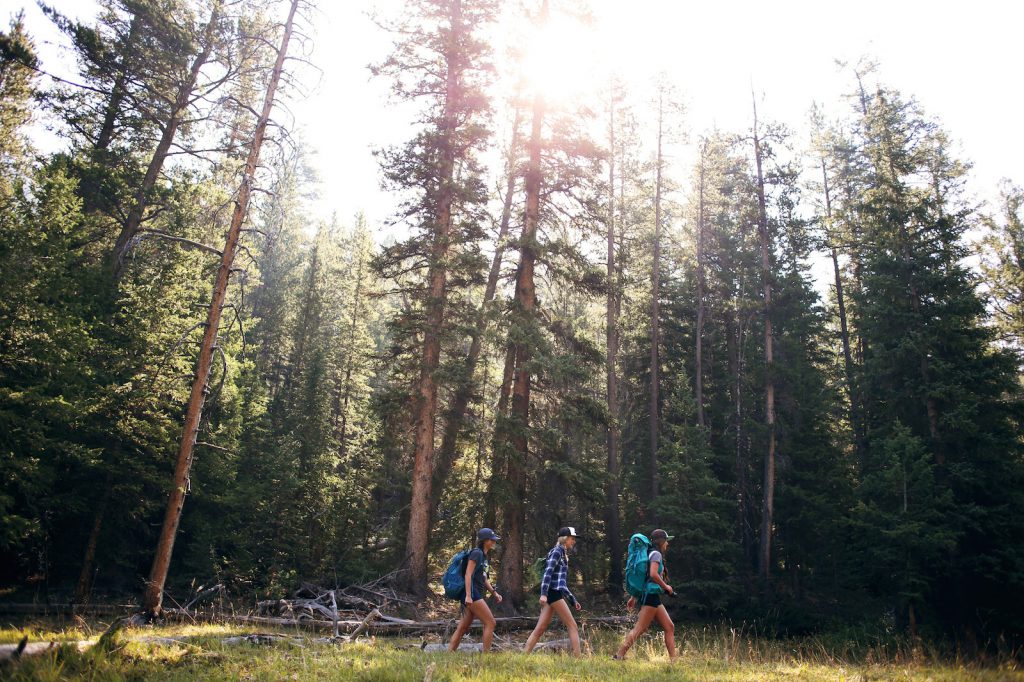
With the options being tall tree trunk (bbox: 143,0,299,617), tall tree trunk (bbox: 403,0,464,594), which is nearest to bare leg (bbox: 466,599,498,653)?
tall tree trunk (bbox: 143,0,299,617)

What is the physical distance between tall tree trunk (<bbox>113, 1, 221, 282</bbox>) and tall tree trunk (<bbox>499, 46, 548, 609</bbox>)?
11218mm

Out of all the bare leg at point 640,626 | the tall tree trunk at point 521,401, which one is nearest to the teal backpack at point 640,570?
the bare leg at point 640,626

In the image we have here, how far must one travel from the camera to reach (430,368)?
16.7 m

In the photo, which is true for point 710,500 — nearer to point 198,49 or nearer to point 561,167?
point 561,167

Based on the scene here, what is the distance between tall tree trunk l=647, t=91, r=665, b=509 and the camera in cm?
2545

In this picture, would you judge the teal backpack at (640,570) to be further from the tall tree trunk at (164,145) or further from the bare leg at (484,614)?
the tall tree trunk at (164,145)

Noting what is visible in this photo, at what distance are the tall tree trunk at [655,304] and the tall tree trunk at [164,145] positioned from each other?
19.7 meters

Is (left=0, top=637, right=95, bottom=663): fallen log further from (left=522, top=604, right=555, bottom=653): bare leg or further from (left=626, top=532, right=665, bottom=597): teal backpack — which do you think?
(left=626, top=532, right=665, bottom=597): teal backpack

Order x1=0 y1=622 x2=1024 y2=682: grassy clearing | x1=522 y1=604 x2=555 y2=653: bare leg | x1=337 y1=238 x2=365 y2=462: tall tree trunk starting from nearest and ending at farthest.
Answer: x1=0 y1=622 x2=1024 y2=682: grassy clearing, x1=522 y1=604 x2=555 y2=653: bare leg, x1=337 y1=238 x2=365 y2=462: tall tree trunk

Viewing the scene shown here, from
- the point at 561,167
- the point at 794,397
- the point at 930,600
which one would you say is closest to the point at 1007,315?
the point at 794,397

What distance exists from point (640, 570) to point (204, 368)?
9.16 metres

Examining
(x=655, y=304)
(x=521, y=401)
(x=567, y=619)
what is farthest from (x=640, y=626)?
(x=655, y=304)

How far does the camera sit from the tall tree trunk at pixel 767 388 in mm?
22766

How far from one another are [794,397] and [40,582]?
29.3 m
